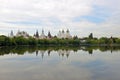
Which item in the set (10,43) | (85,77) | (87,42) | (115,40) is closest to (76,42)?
(87,42)

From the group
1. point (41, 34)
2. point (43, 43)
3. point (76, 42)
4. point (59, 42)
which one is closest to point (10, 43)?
point (43, 43)

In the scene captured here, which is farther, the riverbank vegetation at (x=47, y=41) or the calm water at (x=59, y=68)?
the riverbank vegetation at (x=47, y=41)

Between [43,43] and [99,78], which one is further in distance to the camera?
[43,43]

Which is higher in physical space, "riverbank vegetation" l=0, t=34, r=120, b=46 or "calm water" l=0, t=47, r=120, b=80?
"riverbank vegetation" l=0, t=34, r=120, b=46

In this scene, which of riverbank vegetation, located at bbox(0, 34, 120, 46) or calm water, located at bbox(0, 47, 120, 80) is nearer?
calm water, located at bbox(0, 47, 120, 80)

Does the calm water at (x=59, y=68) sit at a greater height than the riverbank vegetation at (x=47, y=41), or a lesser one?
lesser

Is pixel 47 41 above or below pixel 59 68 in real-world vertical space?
above

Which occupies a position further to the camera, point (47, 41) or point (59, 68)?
point (47, 41)

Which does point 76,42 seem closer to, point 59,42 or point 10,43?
point 59,42

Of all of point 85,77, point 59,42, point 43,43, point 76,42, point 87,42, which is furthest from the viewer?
point 87,42

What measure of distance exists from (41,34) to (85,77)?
461 ft

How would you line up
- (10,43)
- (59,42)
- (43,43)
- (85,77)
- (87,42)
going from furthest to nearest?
(87,42) < (59,42) < (43,43) < (10,43) < (85,77)

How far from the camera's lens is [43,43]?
380ft

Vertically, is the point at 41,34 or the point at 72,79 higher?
the point at 41,34
